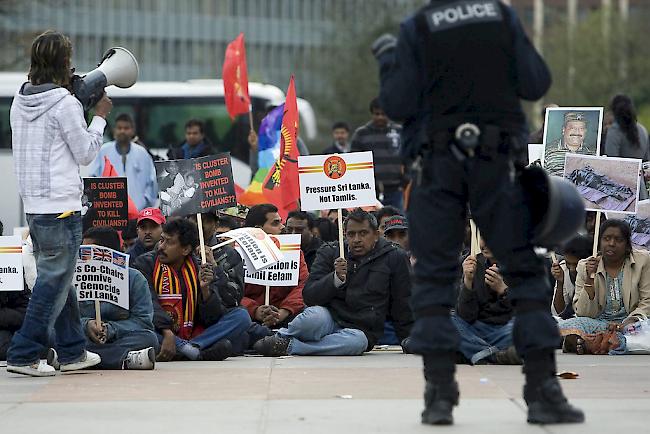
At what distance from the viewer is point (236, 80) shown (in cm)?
1962

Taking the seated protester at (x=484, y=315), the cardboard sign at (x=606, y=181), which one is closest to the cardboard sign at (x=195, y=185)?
the seated protester at (x=484, y=315)

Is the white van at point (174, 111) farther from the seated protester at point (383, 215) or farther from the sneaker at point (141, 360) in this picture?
the sneaker at point (141, 360)

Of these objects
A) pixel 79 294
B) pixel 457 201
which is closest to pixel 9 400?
pixel 79 294

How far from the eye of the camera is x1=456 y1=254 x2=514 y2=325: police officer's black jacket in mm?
11516

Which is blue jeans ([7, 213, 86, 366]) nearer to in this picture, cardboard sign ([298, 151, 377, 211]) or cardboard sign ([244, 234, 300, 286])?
cardboard sign ([244, 234, 300, 286])

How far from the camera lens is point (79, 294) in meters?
11.1

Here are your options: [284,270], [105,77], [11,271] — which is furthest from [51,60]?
[284,270]

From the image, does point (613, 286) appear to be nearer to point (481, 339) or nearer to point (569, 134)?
point (481, 339)

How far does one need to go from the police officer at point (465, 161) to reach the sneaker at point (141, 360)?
3.72 metres

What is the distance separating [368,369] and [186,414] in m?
2.88

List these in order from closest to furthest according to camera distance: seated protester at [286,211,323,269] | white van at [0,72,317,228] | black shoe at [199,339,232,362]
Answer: black shoe at [199,339,232,362] < seated protester at [286,211,323,269] < white van at [0,72,317,228]

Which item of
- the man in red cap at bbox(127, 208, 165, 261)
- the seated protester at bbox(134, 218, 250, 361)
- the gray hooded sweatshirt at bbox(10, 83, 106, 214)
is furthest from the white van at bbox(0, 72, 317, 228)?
the gray hooded sweatshirt at bbox(10, 83, 106, 214)

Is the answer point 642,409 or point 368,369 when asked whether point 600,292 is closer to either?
point 368,369

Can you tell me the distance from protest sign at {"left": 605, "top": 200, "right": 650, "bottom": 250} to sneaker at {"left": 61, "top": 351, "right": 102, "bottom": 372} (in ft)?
15.1
